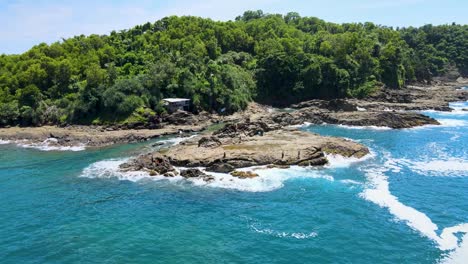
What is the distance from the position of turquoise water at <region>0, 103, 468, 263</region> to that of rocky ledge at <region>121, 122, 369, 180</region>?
7.47ft

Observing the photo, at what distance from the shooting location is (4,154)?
70625 mm

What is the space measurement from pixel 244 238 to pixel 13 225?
22623mm

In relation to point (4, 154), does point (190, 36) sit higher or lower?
higher

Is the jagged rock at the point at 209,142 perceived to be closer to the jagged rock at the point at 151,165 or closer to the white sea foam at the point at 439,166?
the jagged rock at the point at 151,165

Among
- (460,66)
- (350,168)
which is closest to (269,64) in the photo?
(350,168)

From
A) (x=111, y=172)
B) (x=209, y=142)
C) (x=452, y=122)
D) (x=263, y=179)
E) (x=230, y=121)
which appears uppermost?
(x=209, y=142)

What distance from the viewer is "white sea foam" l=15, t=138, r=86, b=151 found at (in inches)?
2879

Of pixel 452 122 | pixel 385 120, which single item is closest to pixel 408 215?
pixel 385 120

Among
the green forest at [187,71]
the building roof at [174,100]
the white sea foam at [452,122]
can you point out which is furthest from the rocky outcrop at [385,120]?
the building roof at [174,100]

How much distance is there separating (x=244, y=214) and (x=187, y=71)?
60.4 meters

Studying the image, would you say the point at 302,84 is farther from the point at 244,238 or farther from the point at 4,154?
the point at 244,238

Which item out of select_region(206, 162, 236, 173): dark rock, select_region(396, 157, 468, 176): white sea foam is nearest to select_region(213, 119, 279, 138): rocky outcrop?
select_region(206, 162, 236, 173): dark rock

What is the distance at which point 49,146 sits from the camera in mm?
75375

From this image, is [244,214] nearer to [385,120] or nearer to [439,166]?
[439,166]
